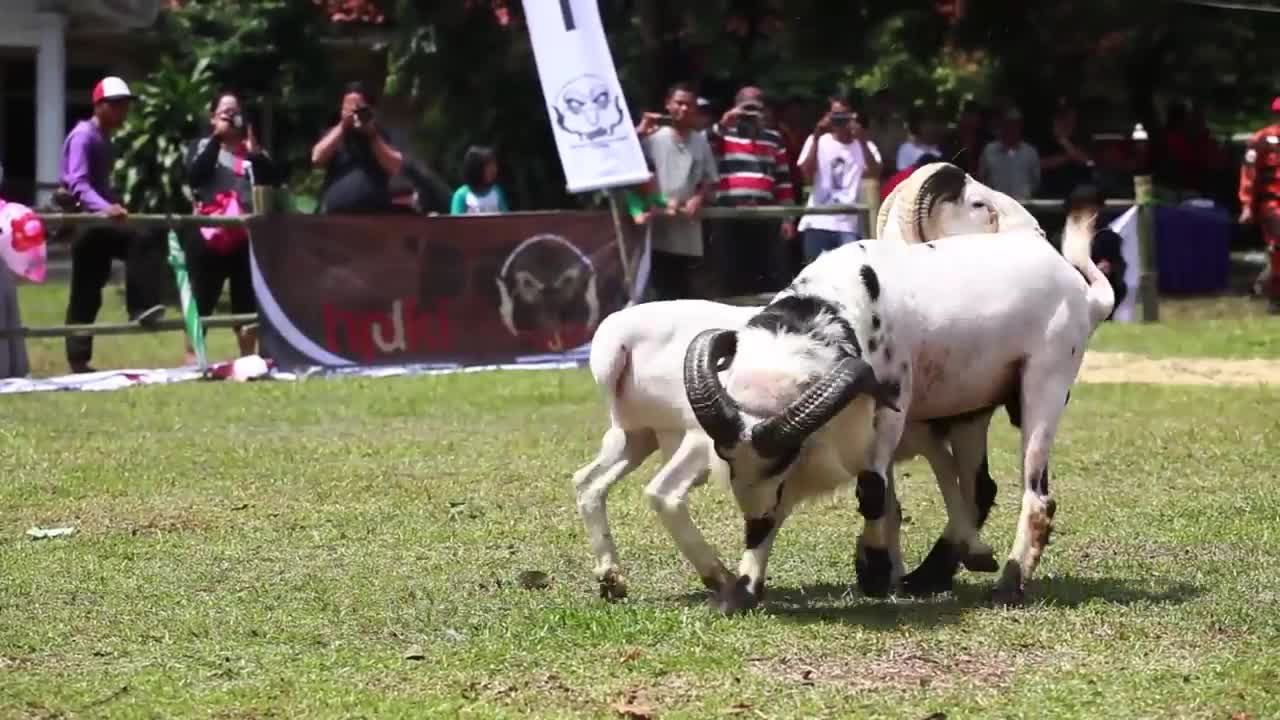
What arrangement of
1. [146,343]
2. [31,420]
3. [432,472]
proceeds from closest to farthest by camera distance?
1. [432,472]
2. [31,420]
3. [146,343]

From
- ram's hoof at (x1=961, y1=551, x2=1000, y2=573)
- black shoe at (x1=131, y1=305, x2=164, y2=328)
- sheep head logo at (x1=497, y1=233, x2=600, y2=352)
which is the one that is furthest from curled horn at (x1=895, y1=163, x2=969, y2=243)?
black shoe at (x1=131, y1=305, x2=164, y2=328)

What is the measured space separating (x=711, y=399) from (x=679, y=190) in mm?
11003

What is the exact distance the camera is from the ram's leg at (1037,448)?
343 inches

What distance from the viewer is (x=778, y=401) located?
772 cm

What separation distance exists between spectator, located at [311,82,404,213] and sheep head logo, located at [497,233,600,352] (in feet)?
3.87

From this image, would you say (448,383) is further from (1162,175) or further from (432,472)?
(1162,175)

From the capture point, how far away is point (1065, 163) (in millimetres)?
24578

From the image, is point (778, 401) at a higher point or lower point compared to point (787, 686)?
higher

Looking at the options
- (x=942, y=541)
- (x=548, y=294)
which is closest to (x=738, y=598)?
(x=942, y=541)

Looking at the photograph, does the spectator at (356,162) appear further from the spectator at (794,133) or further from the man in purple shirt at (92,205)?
the spectator at (794,133)

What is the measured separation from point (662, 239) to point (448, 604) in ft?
33.8

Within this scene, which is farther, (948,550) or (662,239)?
(662,239)

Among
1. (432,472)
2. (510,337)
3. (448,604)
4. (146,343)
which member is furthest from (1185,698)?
(146,343)

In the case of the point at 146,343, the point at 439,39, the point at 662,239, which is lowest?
the point at 146,343
